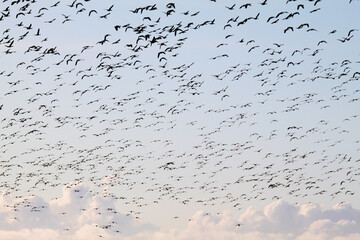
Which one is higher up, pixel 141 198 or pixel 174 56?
pixel 141 198

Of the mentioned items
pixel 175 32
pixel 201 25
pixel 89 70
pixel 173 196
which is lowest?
pixel 175 32

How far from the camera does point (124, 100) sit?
87.7 metres

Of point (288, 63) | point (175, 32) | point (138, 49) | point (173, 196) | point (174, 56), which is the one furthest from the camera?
point (173, 196)

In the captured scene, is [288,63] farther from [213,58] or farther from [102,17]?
[102,17]

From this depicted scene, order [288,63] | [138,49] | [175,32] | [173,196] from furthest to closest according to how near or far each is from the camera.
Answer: [173,196]
[288,63]
[138,49]
[175,32]

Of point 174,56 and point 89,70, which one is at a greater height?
point 89,70

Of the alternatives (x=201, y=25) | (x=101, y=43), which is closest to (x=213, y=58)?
(x=201, y=25)

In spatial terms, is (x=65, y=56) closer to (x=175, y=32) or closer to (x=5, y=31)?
(x=5, y=31)

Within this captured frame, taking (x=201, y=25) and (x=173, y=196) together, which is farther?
(x=173, y=196)

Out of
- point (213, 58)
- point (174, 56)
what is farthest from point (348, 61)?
point (174, 56)

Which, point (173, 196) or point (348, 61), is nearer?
point (348, 61)

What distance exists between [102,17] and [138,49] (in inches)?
187

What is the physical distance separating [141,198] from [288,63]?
5158 cm

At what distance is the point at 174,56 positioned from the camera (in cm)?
6384
